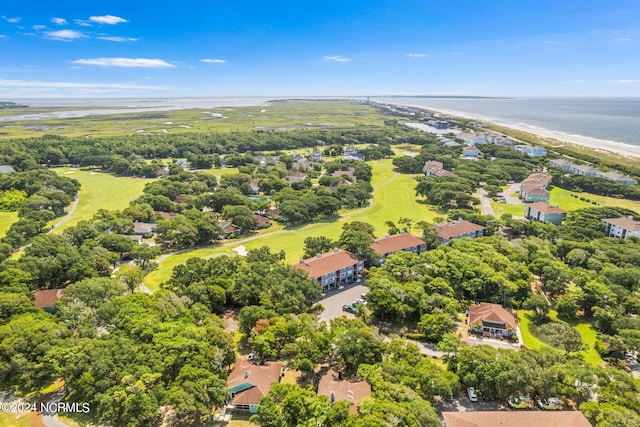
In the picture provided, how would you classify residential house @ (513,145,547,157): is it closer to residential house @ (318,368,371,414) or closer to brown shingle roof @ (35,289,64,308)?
residential house @ (318,368,371,414)

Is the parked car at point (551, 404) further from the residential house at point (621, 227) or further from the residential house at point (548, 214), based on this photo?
the residential house at point (548, 214)

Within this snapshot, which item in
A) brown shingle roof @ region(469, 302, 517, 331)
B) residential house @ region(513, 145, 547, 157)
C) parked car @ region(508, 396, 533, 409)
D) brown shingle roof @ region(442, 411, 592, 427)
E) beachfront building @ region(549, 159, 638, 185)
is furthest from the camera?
residential house @ region(513, 145, 547, 157)

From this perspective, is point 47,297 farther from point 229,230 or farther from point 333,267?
point 333,267

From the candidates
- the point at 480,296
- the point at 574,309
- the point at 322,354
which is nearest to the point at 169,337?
the point at 322,354

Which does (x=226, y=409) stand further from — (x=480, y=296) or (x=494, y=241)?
(x=494, y=241)

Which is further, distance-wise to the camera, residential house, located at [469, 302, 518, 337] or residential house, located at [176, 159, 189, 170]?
residential house, located at [176, 159, 189, 170]

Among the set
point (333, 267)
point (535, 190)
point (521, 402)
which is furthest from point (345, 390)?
point (535, 190)

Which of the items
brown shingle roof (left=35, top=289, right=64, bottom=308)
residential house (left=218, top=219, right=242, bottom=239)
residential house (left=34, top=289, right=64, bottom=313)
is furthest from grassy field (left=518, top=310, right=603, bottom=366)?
brown shingle roof (left=35, top=289, right=64, bottom=308)
